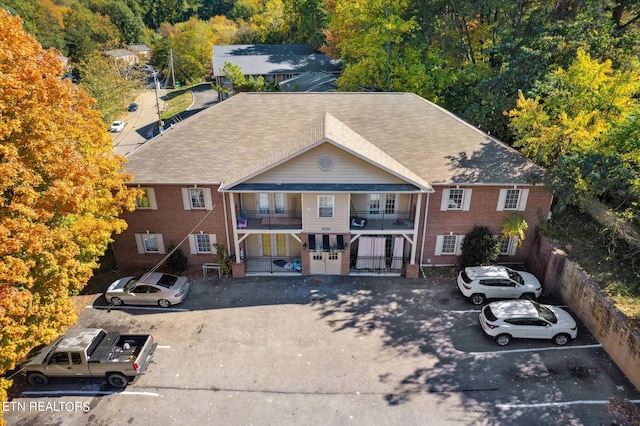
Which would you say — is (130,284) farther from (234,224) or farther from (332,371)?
(332,371)

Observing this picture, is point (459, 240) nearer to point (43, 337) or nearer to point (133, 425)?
point (133, 425)

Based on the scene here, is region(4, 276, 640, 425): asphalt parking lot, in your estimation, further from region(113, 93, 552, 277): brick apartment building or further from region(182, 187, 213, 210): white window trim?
region(182, 187, 213, 210): white window trim

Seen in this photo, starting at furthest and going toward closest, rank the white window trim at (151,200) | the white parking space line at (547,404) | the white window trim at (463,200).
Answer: the white window trim at (151,200) → the white window trim at (463,200) → the white parking space line at (547,404)

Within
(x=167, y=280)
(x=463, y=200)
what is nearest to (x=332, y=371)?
(x=167, y=280)

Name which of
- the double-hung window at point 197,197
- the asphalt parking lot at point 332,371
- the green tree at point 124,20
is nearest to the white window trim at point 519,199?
the asphalt parking lot at point 332,371

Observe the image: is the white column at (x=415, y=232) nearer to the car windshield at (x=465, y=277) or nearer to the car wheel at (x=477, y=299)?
the car windshield at (x=465, y=277)

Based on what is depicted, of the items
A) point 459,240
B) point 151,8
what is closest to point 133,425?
point 459,240
